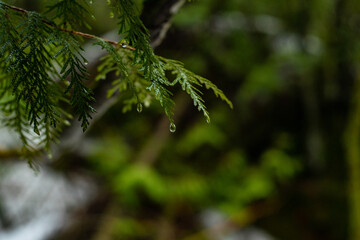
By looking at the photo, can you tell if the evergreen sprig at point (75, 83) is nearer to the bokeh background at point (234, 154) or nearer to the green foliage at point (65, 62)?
the green foliage at point (65, 62)

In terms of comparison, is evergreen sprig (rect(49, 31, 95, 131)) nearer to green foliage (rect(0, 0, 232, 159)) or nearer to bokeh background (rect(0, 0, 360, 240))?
green foliage (rect(0, 0, 232, 159))

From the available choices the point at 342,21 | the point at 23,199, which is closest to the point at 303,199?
the point at 342,21

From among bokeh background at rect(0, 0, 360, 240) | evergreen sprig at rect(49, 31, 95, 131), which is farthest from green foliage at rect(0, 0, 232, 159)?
bokeh background at rect(0, 0, 360, 240)

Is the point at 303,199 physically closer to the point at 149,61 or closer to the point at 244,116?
the point at 244,116

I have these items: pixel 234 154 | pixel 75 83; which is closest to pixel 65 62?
pixel 75 83

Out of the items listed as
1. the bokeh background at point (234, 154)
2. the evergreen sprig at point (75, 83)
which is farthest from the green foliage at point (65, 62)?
the bokeh background at point (234, 154)

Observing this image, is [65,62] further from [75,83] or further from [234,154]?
[234,154]

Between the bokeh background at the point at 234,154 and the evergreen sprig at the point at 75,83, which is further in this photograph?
the bokeh background at the point at 234,154

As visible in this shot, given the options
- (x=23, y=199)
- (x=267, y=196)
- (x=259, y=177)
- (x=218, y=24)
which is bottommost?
(x=267, y=196)
